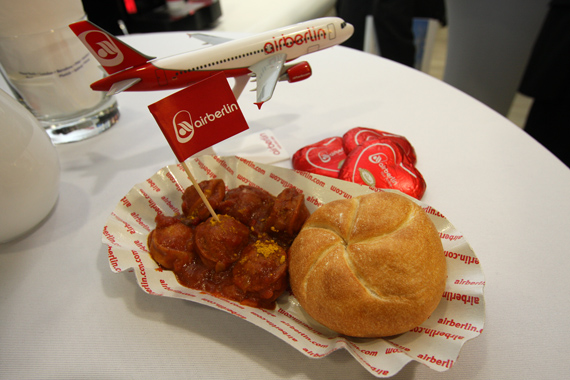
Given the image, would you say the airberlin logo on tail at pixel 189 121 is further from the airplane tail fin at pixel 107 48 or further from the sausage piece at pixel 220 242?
the airplane tail fin at pixel 107 48

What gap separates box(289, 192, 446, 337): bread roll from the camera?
771 millimetres

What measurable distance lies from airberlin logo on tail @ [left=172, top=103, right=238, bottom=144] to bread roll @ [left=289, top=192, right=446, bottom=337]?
1.25 ft

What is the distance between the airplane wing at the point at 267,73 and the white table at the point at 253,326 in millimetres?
373

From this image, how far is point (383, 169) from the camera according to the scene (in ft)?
4.00

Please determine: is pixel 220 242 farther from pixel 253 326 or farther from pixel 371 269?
pixel 371 269

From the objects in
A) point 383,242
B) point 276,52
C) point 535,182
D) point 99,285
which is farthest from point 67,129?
point 535,182

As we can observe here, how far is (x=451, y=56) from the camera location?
101 inches

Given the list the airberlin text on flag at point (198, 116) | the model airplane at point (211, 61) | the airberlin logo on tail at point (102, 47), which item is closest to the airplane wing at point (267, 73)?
the model airplane at point (211, 61)

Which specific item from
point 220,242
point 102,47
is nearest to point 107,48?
point 102,47

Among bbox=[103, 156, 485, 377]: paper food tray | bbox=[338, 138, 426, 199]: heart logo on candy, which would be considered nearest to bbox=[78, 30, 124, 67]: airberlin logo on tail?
bbox=[103, 156, 485, 377]: paper food tray

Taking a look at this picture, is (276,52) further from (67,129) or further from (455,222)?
(67,129)

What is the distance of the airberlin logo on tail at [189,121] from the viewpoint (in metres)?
0.90

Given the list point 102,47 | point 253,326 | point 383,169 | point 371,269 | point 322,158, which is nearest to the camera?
point 371,269

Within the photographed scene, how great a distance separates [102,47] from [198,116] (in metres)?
0.45
